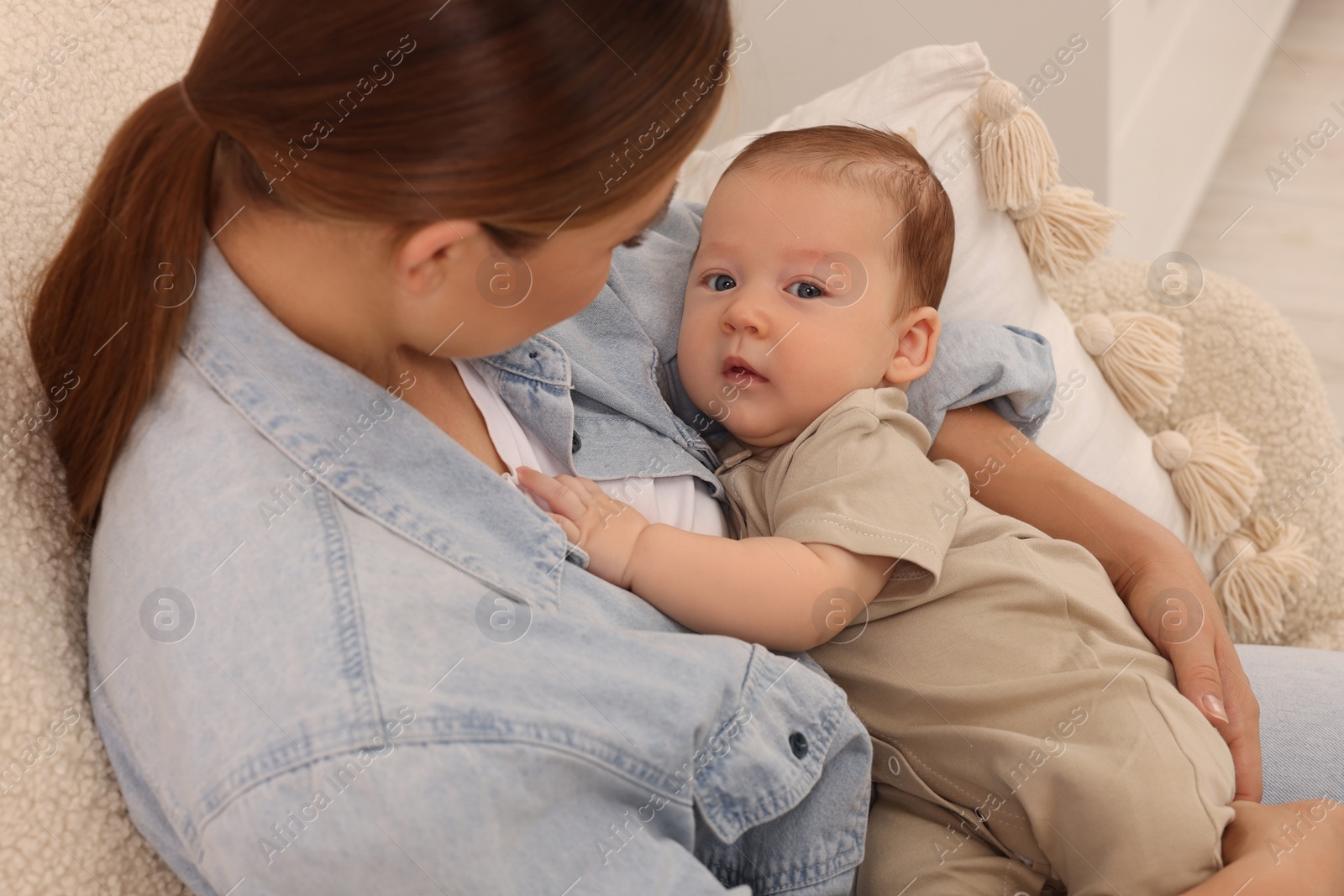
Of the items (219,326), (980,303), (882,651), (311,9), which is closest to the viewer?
(311,9)

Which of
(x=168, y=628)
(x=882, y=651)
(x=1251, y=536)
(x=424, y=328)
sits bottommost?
(x=1251, y=536)

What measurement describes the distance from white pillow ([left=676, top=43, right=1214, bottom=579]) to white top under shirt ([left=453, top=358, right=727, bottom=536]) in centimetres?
48

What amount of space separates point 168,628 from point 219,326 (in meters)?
0.20

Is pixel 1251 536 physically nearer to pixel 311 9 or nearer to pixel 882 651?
pixel 882 651

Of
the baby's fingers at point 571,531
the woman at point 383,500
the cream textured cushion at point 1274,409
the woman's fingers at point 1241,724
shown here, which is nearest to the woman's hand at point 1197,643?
the woman's fingers at point 1241,724

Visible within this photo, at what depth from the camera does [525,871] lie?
2.03 feet

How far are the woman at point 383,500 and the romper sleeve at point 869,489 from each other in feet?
0.46

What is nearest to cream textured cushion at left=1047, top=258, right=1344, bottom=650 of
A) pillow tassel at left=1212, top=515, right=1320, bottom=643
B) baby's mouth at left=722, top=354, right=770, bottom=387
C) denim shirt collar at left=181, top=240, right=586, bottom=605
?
pillow tassel at left=1212, top=515, right=1320, bottom=643

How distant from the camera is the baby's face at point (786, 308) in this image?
991 mm

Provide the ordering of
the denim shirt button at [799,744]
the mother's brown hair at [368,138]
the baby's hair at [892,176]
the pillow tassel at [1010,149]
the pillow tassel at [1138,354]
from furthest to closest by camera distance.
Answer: the pillow tassel at [1138,354] < the pillow tassel at [1010,149] < the baby's hair at [892,176] < the denim shirt button at [799,744] < the mother's brown hair at [368,138]

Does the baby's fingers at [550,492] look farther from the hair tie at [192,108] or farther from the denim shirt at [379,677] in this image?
the hair tie at [192,108]

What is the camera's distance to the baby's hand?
2.73ft

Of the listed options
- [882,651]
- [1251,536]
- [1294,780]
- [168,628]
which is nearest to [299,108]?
[168,628]

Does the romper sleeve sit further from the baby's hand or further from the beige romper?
the baby's hand
